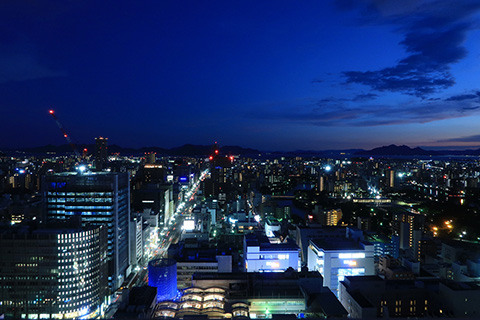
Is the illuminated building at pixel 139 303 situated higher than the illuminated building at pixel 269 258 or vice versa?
the illuminated building at pixel 139 303

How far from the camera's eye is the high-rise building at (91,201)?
830 centimetres

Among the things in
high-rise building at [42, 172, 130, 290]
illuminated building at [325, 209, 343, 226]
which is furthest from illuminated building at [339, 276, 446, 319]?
illuminated building at [325, 209, 343, 226]

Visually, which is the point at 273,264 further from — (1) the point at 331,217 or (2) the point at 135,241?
(1) the point at 331,217

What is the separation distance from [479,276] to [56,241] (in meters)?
8.98

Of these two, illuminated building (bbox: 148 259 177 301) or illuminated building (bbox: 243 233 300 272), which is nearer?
illuminated building (bbox: 148 259 177 301)

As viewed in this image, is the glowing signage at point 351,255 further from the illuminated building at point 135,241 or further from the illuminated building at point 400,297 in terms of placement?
the illuminated building at point 135,241

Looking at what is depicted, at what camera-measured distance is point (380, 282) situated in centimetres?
684

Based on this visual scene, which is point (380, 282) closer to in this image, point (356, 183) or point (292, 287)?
point (292, 287)

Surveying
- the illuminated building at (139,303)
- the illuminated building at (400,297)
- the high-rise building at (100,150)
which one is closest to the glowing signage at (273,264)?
the illuminated building at (400,297)

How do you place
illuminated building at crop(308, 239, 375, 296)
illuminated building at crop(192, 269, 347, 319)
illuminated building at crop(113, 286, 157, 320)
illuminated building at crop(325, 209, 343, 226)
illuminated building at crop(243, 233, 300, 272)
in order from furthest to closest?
illuminated building at crop(325, 209, 343, 226) → illuminated building at crop(243, 233, 300, 272) → illuminated building at crop(308, 239, 375, 296) → illuminated building at crop(192, 269, 347, 319) → illuminated building at crop(113, 286, 157, 320)

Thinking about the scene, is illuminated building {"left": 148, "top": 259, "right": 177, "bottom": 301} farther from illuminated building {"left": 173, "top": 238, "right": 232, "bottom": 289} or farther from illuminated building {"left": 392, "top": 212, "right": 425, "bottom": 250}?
illuminated building {"left": 392, "top": 212, "right": 425, "bottom": 250}

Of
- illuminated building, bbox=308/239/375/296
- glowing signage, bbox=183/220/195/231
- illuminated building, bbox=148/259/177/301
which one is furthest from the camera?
glowing signage, bbox=183/220/195/231

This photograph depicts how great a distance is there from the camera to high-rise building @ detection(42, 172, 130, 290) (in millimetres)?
8297

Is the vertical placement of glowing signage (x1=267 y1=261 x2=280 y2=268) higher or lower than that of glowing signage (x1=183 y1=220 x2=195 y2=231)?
lower
